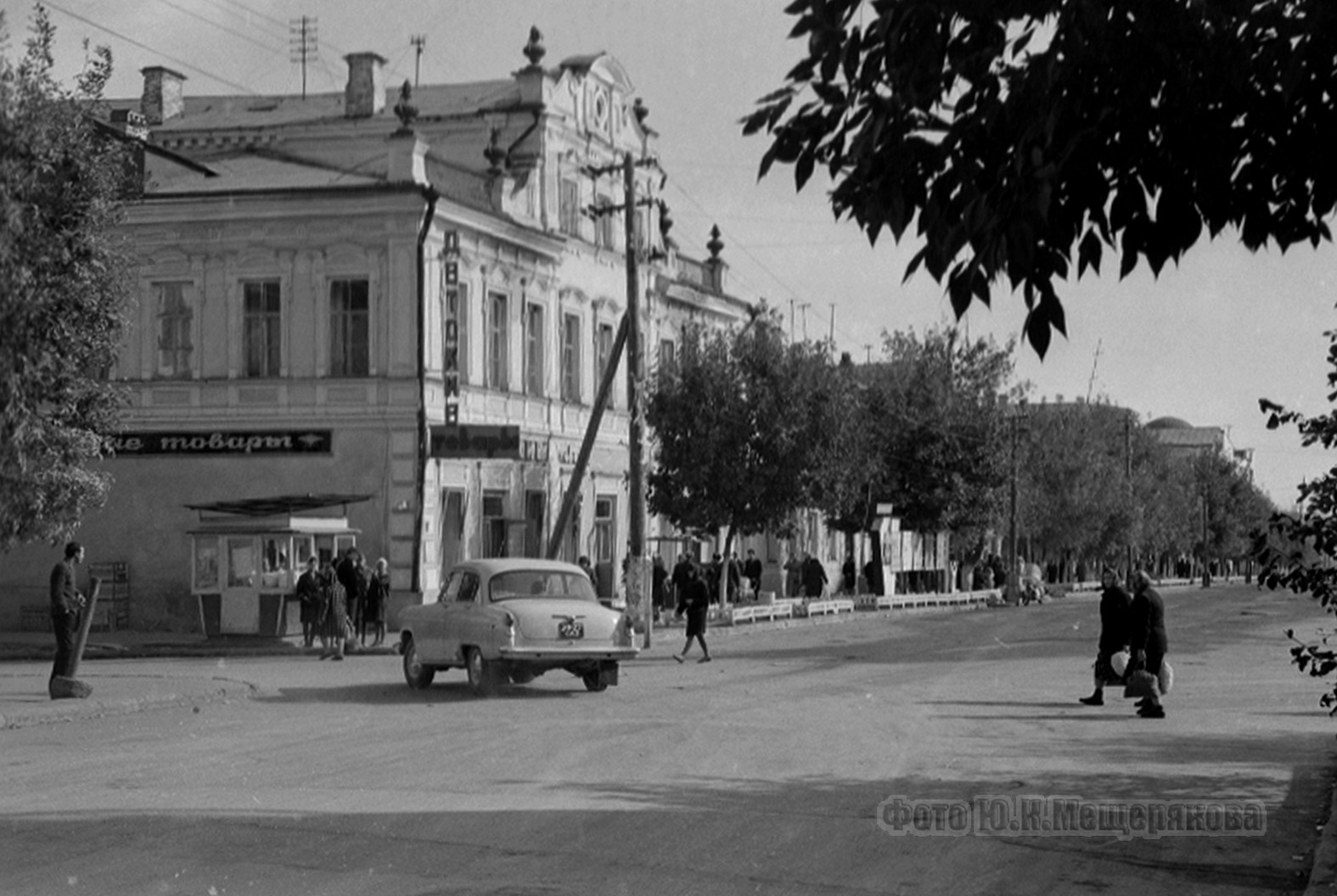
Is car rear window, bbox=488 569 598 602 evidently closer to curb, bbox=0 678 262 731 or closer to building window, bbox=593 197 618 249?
curb, bbox=0 678 262 731

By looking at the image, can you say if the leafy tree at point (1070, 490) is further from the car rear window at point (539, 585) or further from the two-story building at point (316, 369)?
the car rear window at point (539, 585)

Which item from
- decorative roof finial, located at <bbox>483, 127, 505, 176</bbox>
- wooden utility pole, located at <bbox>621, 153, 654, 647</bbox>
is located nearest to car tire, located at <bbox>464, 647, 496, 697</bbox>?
wooden utility pole, located at <bbox>621, 153, 654, 647</bbox>

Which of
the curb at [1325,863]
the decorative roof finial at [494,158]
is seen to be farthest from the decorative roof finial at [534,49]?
the curb at [1325,863]

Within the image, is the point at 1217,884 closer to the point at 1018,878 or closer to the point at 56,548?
the point at 1018,878

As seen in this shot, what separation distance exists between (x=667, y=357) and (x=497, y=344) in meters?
11.6

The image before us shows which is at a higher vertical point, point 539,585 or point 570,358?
point 570,358

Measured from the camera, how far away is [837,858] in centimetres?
1140

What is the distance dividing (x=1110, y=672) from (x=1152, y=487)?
9794 cm

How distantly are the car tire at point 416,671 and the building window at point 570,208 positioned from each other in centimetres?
2725

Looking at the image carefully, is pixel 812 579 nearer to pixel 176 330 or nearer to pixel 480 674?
pixel 176 330

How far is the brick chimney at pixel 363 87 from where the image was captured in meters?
53.3

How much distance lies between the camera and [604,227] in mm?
55344

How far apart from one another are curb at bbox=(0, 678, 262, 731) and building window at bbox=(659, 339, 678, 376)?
94.4ft

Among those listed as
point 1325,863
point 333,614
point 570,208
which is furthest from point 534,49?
point 1325,863
